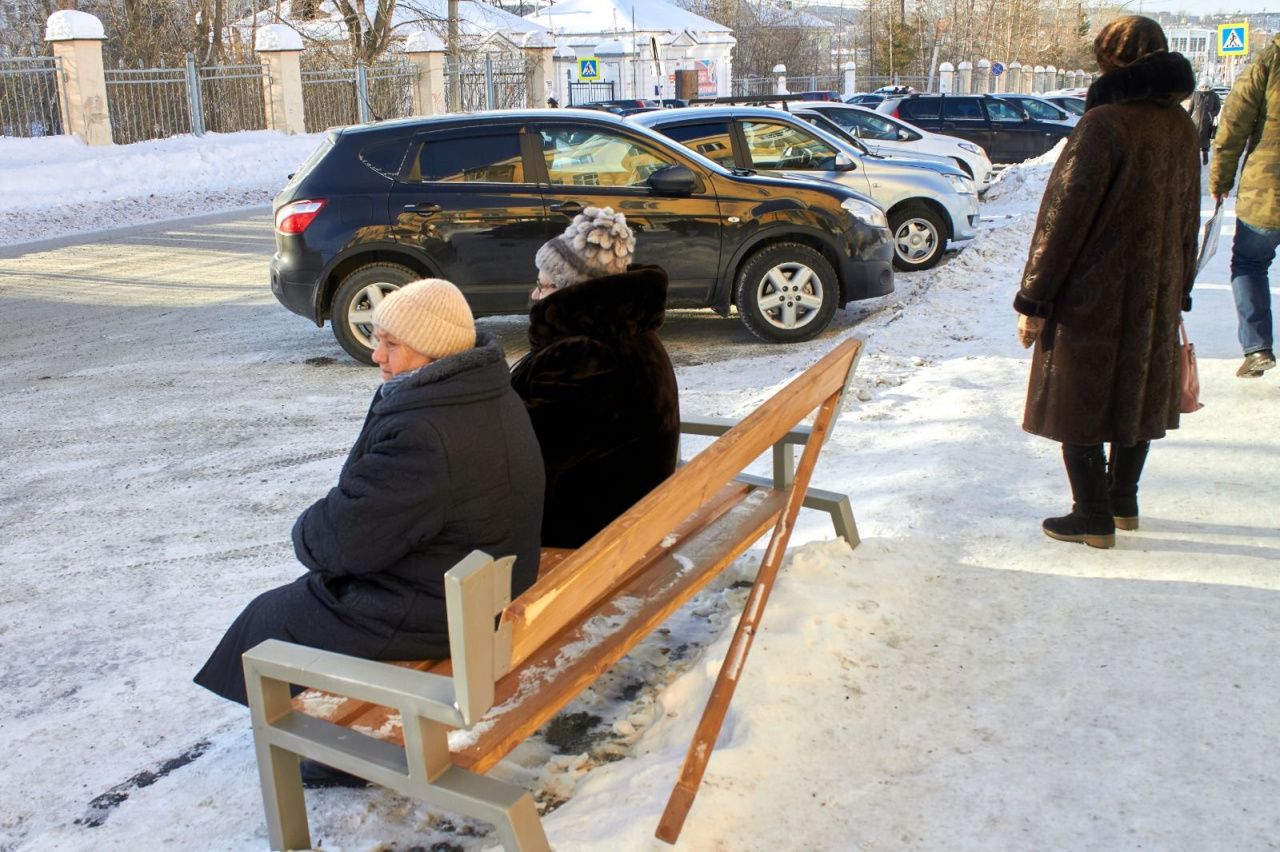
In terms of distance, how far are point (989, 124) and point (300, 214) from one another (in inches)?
820

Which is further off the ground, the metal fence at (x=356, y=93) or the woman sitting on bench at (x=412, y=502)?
the metal fence at (x=356, y=93)

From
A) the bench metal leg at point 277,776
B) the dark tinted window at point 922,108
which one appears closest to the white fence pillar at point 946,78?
the dark tinted window at point 922,108

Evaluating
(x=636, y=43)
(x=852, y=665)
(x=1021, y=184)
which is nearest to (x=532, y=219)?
(x=852, y=665)

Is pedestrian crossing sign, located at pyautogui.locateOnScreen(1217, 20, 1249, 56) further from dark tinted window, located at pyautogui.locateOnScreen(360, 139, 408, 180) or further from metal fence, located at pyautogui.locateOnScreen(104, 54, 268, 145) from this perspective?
dark tinted window, located at pyautogui.locateOnScreen(360, 139, 408, 180)

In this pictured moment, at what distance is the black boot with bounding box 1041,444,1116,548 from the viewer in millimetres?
4242

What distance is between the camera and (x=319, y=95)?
98.9 feet

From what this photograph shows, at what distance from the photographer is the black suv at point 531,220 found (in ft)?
27.8

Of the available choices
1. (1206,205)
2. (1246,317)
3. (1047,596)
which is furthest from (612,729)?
(1206,205)

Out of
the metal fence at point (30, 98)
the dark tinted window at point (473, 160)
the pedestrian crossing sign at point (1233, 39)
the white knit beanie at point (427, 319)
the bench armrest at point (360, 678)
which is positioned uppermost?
the pedestrian crossing sign at point (1233, 39)

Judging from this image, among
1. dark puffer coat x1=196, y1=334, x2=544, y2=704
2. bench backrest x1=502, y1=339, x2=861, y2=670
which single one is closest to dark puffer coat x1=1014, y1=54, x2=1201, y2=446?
bench backrest x1=502, y1=339, x2=861, y2=670

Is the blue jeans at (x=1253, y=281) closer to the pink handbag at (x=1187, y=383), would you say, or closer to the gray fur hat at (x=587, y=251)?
the pink handbag at (x=1187, y=383)

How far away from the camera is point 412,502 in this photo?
2.82 meters

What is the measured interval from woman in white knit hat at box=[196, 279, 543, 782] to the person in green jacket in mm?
4618

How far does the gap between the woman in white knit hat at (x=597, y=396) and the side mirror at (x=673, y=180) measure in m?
5.00
